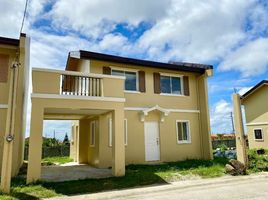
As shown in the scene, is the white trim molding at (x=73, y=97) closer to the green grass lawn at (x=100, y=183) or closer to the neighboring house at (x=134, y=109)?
the neighboring house at (x=134, y=109)

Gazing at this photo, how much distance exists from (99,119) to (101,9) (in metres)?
5.98

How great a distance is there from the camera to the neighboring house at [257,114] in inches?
847

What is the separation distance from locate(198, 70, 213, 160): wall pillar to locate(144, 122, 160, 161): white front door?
117 inches

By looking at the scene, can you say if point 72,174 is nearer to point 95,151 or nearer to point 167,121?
point 95,151

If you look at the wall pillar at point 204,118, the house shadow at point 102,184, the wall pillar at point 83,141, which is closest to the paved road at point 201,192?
the house shadow at point 102,184

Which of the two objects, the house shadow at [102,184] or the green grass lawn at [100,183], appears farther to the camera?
the house shadow at [102,184]

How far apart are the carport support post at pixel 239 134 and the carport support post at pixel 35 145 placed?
843 centimetres

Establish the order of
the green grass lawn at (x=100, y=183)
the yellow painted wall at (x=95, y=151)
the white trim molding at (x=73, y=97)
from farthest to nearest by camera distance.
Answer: the yellow painted wall at (x=95, y=151) → the white trim molding at (x=73, y=97) → the green grass lawn at (x=100, y=183)

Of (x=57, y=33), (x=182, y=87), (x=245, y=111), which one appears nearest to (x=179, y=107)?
(x=182, y=87)

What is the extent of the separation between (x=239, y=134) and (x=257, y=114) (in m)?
12.5

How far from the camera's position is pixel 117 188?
8023 millimetres

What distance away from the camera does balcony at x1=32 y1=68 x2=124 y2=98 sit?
29.8 feet

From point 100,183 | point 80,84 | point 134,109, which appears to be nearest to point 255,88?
point 134,109

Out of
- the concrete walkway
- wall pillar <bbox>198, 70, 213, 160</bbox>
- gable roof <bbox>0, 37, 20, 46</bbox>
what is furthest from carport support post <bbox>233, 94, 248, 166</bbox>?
gable roof <bbox>0, 37, 20, 46</bbox>
